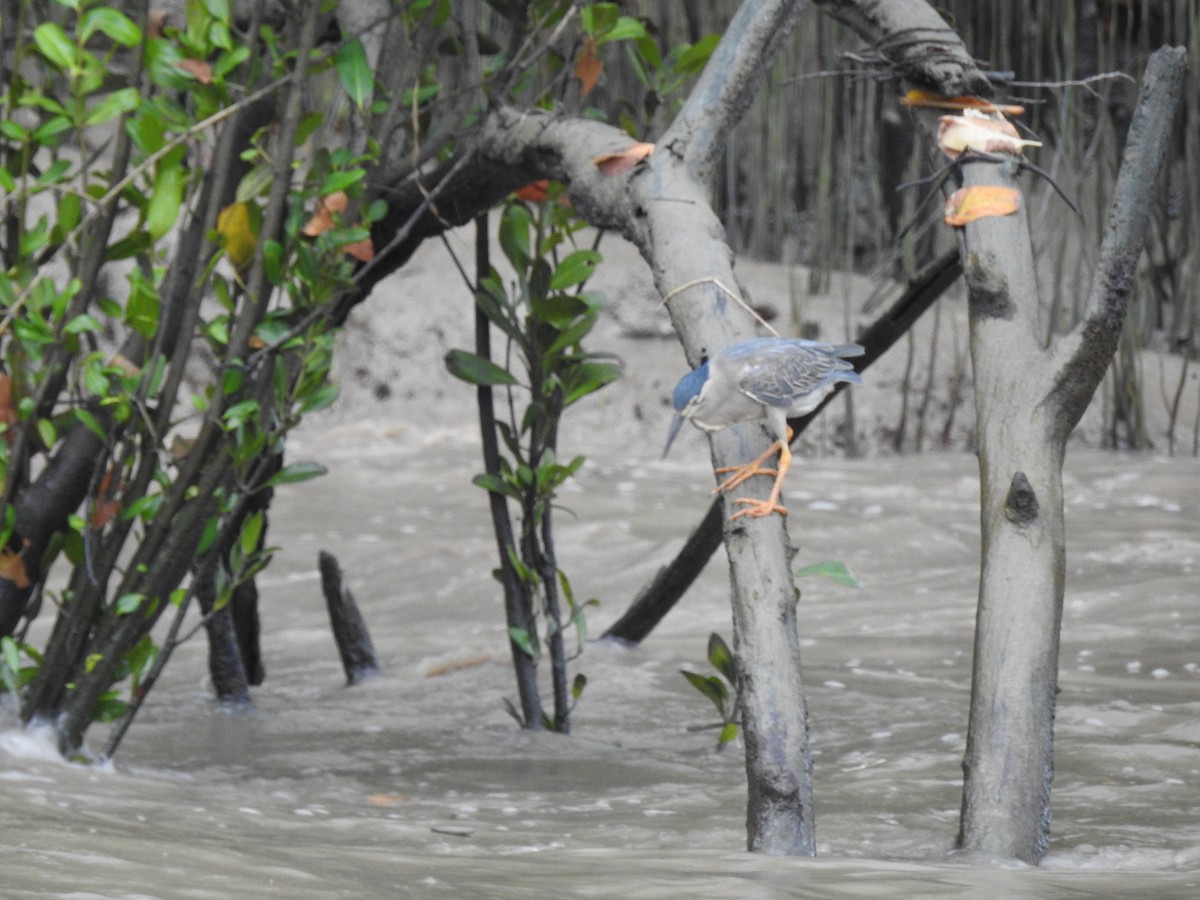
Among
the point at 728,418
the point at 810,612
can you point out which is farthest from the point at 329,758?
the point at 810,612

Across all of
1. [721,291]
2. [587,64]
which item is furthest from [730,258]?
[587,64]

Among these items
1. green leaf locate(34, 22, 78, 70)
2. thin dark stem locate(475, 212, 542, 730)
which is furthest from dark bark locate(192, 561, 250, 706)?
green leaf locate(34, 22, 78, 70)

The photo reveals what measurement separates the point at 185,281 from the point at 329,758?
857 mm

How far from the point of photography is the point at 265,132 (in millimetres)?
2430

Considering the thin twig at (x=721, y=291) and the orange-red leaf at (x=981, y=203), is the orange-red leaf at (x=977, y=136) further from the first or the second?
the thin twig at (x=721, y=291)

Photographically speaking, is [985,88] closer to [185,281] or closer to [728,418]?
[728,418]

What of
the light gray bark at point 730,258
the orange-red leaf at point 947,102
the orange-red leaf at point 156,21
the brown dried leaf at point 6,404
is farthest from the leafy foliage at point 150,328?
the orange-red leaf at point 947,102

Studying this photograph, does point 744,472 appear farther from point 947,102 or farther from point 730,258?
point 947,102

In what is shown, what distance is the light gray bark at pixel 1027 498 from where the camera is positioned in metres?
1.57

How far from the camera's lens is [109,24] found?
2.06 metres

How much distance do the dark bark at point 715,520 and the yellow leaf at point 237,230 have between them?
836mm

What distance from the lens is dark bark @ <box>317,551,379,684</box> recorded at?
128 inches

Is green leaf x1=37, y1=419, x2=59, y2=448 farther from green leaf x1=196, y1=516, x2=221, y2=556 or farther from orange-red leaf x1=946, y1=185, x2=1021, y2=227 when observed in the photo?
orange-red leaf x1=946, y1=185, x2=1021, y2=227

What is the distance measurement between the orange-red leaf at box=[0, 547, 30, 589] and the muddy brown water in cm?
25
